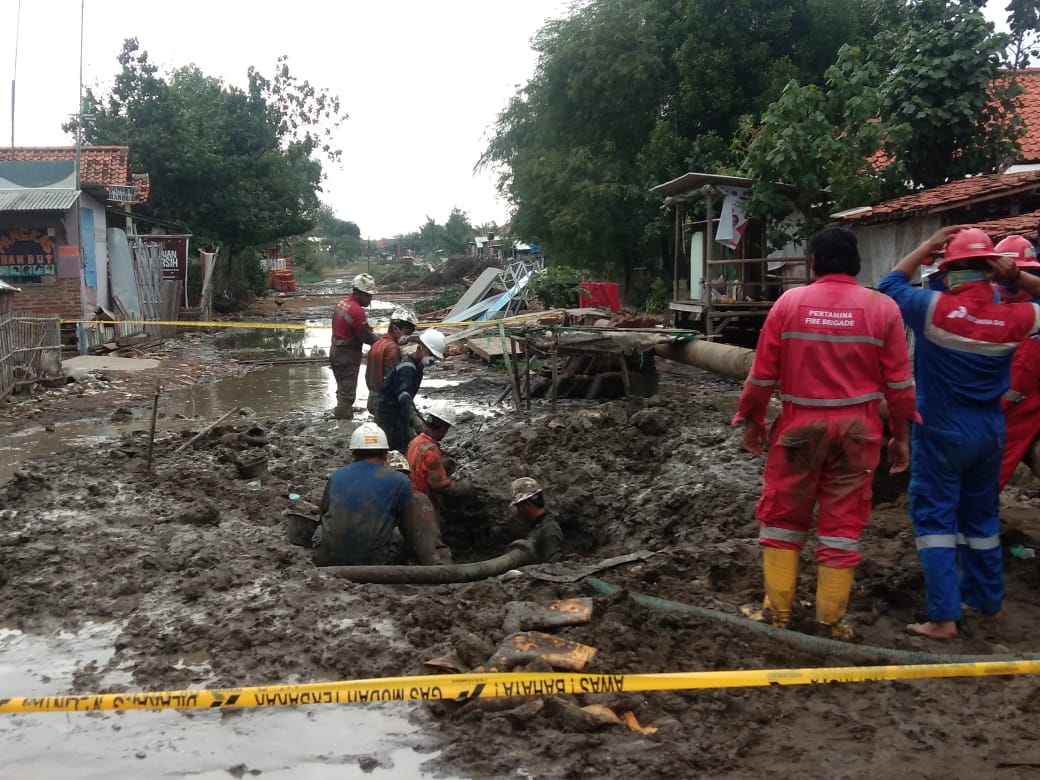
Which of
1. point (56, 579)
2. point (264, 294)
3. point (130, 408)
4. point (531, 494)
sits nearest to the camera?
point (56, 579)

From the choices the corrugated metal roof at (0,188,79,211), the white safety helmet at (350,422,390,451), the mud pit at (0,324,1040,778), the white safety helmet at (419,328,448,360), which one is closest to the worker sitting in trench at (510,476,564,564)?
the mud pit at (0,324,1040,778)

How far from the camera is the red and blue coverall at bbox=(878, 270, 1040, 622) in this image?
380 centimetres

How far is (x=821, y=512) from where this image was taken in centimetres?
381

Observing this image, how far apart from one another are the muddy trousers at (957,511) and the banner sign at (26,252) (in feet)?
56.9

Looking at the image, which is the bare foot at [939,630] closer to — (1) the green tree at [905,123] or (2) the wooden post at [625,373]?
(2) the wooden post at [625,373]

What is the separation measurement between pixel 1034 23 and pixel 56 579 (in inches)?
958

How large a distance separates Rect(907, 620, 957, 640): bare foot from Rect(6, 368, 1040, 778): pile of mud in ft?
0.20

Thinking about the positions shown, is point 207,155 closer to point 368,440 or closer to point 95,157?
point 95,157

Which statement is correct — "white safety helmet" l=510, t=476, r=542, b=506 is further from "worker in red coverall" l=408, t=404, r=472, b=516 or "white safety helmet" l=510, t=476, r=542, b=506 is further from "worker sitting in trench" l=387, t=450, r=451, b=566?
"worker sitting in trench" l=387, t=450, r=451, b=566

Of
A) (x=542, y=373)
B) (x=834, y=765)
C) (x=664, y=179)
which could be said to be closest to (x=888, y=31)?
(x=664, y=179)

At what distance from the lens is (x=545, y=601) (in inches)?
173

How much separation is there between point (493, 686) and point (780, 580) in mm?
1425

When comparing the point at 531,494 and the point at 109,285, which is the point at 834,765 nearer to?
the point at 531,494

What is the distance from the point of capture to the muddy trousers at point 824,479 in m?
3.69
